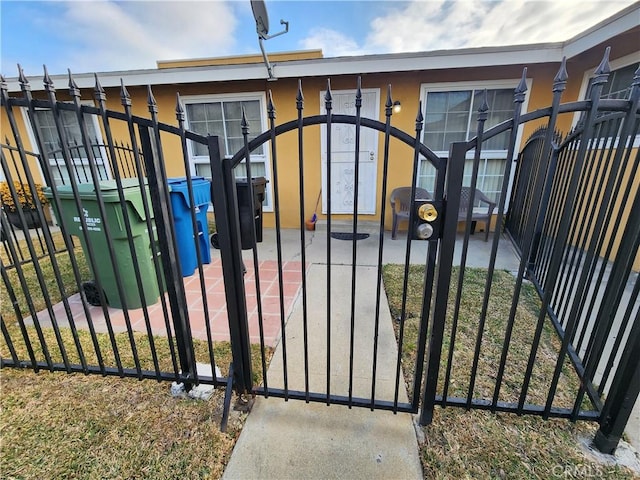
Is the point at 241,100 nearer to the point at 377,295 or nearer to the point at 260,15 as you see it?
the point at 260,15

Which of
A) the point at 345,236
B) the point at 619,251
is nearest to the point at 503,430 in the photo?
the point at 619,251

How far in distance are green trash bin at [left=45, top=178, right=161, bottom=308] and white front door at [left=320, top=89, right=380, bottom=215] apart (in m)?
3.31

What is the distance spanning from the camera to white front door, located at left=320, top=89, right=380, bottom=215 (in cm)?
481

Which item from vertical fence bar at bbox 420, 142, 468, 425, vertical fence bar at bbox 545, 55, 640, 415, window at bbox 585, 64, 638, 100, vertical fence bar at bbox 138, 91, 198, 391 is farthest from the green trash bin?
window at bbox 585, 64, 638, 100

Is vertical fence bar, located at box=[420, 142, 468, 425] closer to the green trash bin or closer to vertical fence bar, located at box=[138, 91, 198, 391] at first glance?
vertical fence bar, located at box=[138, 91, 198, 391]

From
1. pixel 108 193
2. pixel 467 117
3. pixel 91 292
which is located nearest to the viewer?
pixel 108 193

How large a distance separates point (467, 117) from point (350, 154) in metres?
2.01

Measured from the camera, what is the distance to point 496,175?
4.93 meters

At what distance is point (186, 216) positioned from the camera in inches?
118

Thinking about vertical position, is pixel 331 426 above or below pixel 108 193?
below

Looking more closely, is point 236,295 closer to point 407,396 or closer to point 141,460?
point 141,460

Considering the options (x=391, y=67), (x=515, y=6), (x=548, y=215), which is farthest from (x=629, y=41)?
(x=391, y=67)

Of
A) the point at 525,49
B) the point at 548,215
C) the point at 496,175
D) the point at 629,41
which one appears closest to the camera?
the point at 548,215

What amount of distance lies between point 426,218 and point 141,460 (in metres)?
1.82
